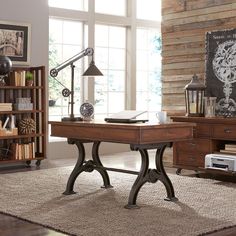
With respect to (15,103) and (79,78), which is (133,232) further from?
(79,78)

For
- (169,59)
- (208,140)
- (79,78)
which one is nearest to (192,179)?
(208,140)

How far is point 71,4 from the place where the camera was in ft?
28.3

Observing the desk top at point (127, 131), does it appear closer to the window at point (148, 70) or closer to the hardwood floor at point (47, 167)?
the hardwood floor at point (47, 167)

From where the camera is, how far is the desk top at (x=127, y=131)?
4555 mm

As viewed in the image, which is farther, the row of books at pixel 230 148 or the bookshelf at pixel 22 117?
the bookshelf at pixel 22 117

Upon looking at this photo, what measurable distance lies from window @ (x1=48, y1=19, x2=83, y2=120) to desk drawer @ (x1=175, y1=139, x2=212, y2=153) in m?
2.47

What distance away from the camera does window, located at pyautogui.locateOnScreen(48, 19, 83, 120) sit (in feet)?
27.7

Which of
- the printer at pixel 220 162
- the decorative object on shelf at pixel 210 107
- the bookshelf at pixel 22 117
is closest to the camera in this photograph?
the printer at pixel 220 162

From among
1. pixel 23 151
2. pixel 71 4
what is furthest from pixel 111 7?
pixel 23 151

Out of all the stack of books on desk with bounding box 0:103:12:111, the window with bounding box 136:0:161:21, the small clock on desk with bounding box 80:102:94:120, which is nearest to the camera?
the small clock on desk with bounding box 80:102:94:120

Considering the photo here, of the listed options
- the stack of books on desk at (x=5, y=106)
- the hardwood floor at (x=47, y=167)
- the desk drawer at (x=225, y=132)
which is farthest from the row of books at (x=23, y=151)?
the desk drawer at (x=225, y=132)

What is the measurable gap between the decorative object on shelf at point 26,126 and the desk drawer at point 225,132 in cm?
260

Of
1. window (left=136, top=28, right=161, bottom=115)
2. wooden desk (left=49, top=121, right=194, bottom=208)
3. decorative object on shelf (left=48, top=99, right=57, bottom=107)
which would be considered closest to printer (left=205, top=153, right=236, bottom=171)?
wooden desk (left=49, top=121, right=194, bottom=208)

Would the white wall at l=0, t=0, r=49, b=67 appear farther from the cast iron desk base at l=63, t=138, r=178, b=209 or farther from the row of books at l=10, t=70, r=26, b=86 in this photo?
the cast iron desk base at l=63, t=138, r=178, b=209
